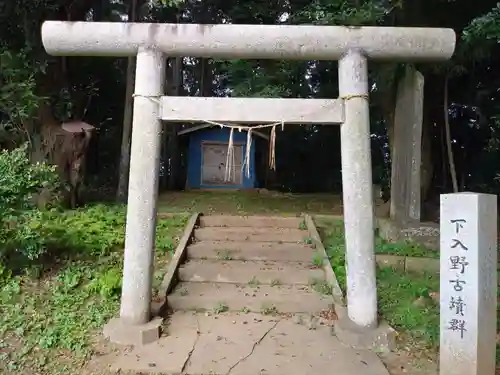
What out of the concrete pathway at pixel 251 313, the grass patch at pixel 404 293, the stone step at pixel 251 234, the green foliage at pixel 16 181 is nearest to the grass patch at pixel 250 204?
the stone step at pixel 251 234

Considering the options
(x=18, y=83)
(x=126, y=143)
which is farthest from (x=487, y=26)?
(x=126, y=143)

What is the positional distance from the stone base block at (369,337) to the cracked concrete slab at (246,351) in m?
0.09

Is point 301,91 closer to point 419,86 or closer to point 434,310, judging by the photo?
point 419,86

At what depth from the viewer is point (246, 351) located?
4766 mm

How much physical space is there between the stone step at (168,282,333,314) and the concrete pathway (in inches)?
0.5

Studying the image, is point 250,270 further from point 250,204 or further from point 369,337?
point 250,204

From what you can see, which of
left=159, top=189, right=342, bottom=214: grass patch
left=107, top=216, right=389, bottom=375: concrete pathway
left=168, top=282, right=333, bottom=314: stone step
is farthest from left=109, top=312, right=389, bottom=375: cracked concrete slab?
left=159, top=189, right=342, bottom=214: grass patch

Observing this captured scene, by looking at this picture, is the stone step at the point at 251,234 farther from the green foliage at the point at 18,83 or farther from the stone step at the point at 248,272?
the green foliage at the point at 18,83

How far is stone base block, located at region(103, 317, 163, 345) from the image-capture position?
4859 mm

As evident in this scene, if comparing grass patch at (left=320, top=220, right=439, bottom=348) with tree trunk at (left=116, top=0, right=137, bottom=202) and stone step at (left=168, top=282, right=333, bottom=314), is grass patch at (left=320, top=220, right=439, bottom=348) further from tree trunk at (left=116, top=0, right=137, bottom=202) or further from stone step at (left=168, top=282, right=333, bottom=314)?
tree trunk at (left=116, top=0, right=137, bottom=202)

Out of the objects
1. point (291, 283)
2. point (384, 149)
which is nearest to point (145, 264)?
point (291, 283)

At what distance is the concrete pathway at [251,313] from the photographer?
4500 mm

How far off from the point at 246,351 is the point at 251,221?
3681 millimetres

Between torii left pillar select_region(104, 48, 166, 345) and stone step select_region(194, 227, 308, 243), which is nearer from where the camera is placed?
torii left pillar select_region(104, 48, 166, 345)
